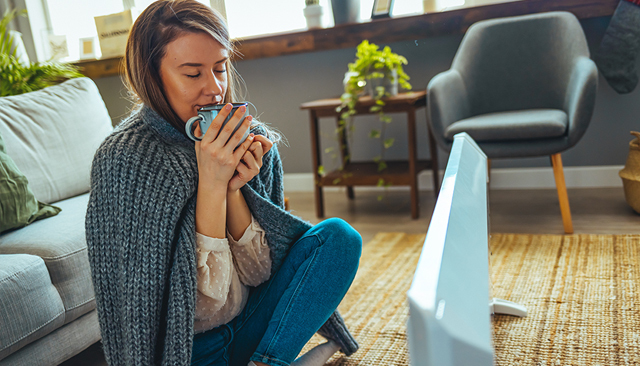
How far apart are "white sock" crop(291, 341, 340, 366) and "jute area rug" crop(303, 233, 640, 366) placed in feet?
0.28

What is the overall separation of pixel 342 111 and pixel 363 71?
25 centimetres

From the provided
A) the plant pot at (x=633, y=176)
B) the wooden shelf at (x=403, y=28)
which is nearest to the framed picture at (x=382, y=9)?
the wooden shelf at (x=403, y=28)

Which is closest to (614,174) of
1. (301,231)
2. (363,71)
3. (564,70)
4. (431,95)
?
(564,70)

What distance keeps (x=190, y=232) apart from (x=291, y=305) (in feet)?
0.81

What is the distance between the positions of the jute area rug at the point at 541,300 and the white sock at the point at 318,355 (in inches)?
3.4

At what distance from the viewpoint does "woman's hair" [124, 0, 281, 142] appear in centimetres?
89

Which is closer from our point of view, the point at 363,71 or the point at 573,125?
the point at 573,125

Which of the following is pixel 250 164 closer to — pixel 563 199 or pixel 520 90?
pixel 563 199

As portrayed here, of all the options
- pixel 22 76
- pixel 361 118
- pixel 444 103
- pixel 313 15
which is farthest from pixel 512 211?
pixel 22 76

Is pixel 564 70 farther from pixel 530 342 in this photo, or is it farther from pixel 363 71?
pixel 530 342

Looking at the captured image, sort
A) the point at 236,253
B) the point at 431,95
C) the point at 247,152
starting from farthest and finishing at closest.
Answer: the point at 431,95
the point at 236,253
the point at 247,152

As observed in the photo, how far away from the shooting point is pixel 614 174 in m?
2.63

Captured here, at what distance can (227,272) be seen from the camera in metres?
0.92

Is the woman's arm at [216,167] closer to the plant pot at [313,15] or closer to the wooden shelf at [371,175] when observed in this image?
the wooden shelf at [371,175]
